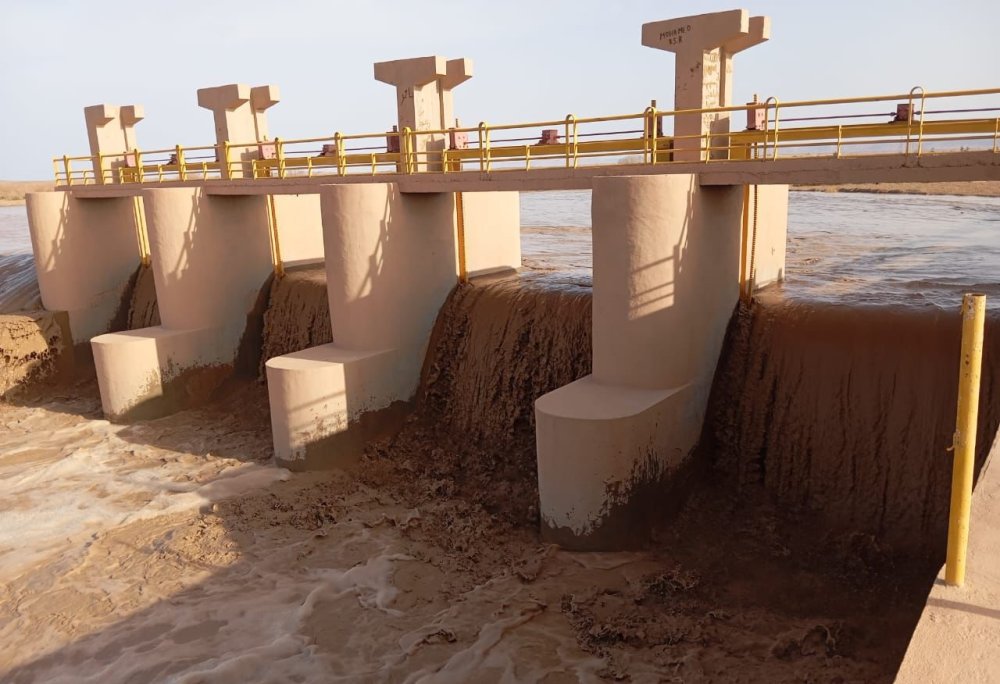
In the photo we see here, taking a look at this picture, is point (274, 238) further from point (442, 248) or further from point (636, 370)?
point (636, 370)

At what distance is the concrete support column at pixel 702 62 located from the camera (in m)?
11.2

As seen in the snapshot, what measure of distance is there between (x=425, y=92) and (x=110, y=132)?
1146 cm

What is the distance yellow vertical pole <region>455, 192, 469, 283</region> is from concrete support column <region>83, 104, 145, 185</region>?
11849 millimetres

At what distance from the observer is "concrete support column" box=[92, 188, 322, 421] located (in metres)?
16.0

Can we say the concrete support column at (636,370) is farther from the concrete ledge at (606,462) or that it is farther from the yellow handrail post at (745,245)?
the yellow handrail post at (745,245)

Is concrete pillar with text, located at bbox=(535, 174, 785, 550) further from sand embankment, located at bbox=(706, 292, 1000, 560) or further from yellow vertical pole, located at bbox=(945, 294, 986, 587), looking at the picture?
yellow vertical pole, located at bbox=(945, 294, 986, 587)

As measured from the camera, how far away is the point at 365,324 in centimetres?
1356

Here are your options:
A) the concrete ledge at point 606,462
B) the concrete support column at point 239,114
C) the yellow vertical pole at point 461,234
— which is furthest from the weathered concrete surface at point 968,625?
the concrete support column at point 239,114

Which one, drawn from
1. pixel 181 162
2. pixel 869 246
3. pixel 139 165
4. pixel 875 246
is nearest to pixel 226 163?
pixel 181 162

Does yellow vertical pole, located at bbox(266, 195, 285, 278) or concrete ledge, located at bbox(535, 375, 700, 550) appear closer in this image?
concrete ledge, located at bbox(535, 375, 700, 550)

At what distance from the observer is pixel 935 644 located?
400 centimetres

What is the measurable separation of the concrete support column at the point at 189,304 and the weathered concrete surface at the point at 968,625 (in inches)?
591

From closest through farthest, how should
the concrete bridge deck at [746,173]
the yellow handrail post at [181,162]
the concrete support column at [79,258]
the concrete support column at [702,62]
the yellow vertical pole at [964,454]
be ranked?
1. the yellow vertical pole at [964,454]
2. the concrete bridge deck at [746,173]
3. the concrete support column at [702,62]
4. the yellow handrail post at [181,162]
5. the concrete support column at [79,258]

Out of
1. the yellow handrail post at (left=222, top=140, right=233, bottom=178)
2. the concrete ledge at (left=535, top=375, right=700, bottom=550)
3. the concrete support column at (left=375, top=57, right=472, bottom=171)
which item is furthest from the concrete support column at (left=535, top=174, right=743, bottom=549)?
the yellow handrail post at (left=222, top=140, right=233, bottom=178)
